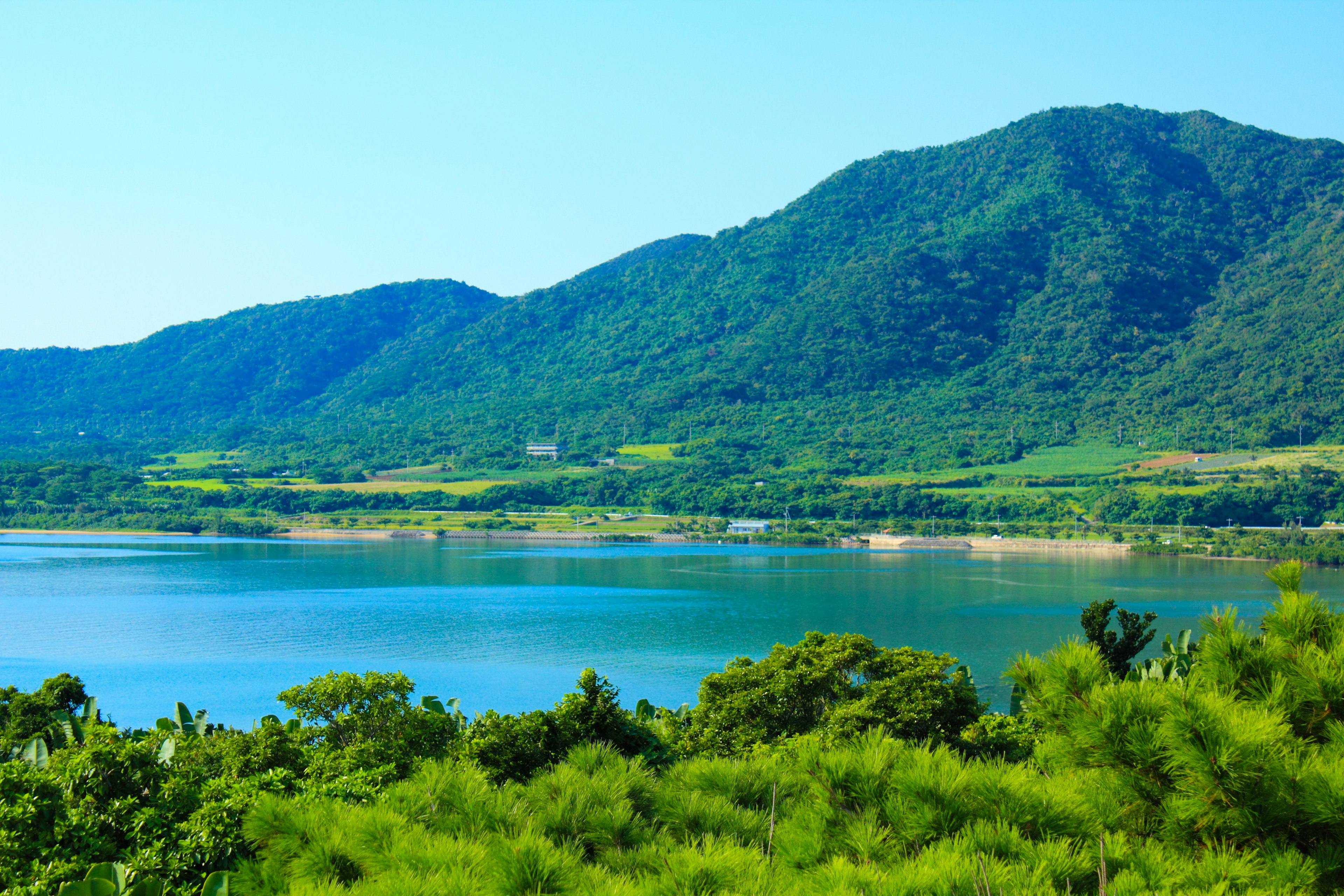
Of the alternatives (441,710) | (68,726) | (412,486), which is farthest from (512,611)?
(412,486)

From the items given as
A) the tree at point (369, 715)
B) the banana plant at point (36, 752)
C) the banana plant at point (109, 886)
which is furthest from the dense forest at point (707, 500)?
the banana plant at point (109, 886)

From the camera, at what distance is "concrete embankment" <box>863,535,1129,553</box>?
67.6 meters

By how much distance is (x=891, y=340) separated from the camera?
130125 millimetres

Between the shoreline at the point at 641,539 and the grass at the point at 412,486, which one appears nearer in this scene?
the shoreline at the point at 641,539

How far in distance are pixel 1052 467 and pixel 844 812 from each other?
90.4m

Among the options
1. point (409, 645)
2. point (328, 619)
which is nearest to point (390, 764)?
point (409, 645)

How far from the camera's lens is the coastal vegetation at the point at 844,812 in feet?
12.3

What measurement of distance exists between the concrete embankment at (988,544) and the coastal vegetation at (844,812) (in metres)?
65.7

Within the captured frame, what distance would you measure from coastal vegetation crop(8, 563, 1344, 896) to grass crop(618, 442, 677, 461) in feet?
320

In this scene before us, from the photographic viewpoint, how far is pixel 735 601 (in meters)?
45.2

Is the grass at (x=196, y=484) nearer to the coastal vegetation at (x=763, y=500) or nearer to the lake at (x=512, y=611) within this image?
the coastal vegetation at (x=763, y=500)

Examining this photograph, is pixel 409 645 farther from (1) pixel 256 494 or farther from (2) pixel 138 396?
(2) pixel 138 396

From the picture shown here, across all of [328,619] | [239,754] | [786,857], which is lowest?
[328,619]

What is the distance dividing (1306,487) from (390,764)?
76.2 m
